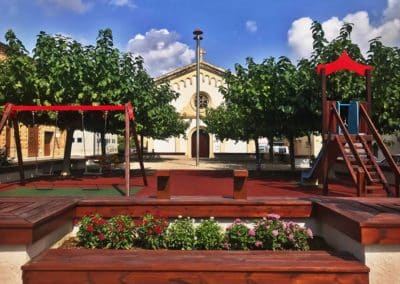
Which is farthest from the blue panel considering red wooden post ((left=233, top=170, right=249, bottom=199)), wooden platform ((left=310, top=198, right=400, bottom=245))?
red wooden post ((left=233, top=170, right=249, bottom=199))

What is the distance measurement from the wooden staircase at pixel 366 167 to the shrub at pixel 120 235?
4678 millimetres

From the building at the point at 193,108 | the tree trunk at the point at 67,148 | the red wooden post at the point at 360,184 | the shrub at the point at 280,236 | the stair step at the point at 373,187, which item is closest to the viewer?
the shrub at the point at 280,236

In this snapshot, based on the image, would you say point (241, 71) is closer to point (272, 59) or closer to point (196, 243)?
point (272, 59)

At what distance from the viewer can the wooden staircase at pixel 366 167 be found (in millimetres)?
8203

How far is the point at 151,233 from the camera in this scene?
530 centimetres

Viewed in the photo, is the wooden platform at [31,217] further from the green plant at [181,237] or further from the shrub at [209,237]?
the shrub at [209,237]

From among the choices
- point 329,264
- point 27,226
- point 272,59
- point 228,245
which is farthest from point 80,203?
point 272,59

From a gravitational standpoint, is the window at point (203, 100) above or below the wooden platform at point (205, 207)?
above

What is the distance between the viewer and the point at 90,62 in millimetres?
12344

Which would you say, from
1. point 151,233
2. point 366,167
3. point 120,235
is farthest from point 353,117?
point 120,235

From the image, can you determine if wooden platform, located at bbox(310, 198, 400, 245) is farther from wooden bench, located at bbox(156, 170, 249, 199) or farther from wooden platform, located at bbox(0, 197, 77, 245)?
wooden platform, located at bbox(0, 197, 77, 245)

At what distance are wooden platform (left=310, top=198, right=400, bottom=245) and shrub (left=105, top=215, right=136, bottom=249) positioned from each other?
2.49 meters

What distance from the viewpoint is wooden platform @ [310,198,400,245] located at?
4.19 meters

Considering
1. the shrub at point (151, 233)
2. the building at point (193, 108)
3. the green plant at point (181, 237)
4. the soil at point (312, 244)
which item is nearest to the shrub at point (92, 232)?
the soil at point (312, 244)
